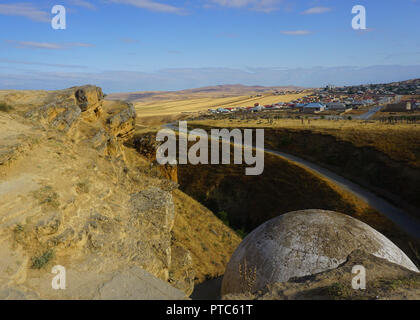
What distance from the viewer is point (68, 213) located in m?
7.49

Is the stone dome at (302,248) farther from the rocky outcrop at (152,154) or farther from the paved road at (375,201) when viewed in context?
the paved road at (375,201)

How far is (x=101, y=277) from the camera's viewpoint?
5.64m

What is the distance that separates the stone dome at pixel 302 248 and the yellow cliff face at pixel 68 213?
2.75 meters

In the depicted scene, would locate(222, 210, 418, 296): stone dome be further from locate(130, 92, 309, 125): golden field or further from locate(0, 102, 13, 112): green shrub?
locate(130, 92, 309, 125): golden field

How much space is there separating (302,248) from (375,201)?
23086mm

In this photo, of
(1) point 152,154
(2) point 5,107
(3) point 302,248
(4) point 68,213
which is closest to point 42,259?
(4) point 68,213

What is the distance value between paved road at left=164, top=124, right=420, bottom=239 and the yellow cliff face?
18171mm

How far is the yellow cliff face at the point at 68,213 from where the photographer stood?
18.9ft

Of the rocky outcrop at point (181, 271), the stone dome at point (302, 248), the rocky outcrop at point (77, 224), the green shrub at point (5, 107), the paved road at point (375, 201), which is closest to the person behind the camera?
the rocky outcrop at point (77, 224)

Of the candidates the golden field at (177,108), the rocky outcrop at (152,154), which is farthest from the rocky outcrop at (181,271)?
the golden field at (177,108)

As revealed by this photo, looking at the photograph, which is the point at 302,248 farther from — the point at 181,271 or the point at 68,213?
the point at 68,213
